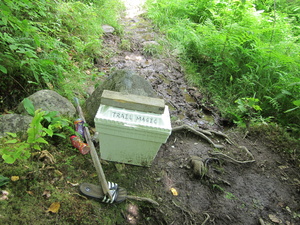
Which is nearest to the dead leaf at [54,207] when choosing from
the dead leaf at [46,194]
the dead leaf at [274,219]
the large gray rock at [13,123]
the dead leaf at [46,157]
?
the dead leaf at [46,194]

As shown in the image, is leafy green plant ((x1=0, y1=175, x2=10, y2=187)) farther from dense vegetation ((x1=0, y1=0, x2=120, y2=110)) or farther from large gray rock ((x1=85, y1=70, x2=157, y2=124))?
large gray rock ((x1=85, y1=70, x2=157, y2=124))

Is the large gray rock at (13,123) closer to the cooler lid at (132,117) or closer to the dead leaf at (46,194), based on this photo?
the dead leaf at (46,194)

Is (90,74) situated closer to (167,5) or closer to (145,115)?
(145,115)

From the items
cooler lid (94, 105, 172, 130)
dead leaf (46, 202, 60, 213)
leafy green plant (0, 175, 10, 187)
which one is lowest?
dead leaf (46, 202, 60, 213)

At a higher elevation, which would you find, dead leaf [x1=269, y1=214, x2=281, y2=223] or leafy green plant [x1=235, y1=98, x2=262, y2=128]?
leafy green plant [x1=235, y1=98, x2=262, y2=128]

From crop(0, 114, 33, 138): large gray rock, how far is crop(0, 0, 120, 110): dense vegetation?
0.51m

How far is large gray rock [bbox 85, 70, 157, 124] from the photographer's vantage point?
2.84 m

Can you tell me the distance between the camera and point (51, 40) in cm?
344

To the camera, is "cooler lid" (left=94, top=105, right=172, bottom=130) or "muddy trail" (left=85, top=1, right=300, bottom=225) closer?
"cooler lid" (left=94, top=105, right=172, bottom=130)

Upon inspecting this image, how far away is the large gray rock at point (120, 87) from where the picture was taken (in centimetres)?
284

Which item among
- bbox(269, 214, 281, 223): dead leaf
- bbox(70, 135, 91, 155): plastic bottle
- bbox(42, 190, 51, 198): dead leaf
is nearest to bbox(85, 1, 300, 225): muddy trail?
bbox(269, 214, 281, 223): dead leaf

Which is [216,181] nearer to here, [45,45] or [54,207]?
[54,207]

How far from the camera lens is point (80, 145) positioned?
2336 mm

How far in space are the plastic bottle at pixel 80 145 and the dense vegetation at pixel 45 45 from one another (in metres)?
0.85
